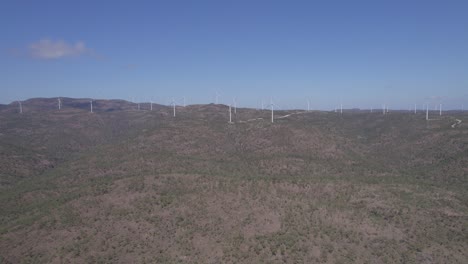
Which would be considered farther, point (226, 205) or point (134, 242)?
point (226, 205)

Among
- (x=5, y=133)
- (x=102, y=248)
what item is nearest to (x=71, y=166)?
(x=102, y=248)

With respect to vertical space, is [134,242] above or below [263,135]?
below

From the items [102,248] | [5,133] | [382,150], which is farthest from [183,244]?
[5,133]

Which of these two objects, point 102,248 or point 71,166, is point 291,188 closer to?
point 102,248

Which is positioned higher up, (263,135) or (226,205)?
(263,135)

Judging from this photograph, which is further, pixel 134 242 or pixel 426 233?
pixel 426 233

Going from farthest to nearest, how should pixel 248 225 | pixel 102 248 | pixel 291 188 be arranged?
1. pixel 291 188
2. pixel 248 225
3. pixel 102 248

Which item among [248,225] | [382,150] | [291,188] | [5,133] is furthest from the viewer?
[5,133]

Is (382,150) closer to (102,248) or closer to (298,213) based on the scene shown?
(298,213)

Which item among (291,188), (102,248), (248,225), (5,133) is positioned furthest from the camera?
(5,133)
